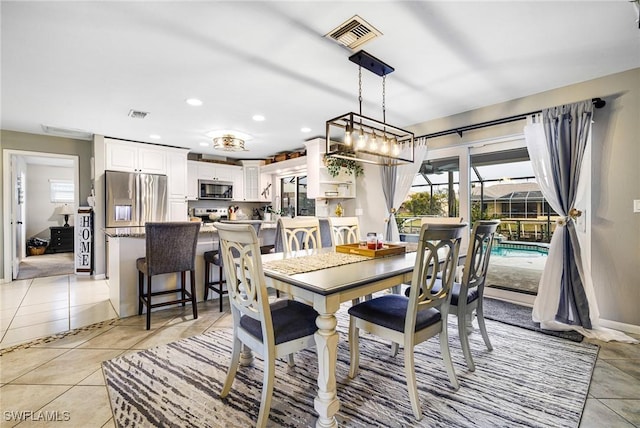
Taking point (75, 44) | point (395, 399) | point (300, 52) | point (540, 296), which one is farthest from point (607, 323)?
point (75, 44)

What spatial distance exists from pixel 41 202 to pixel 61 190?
51 centimetres

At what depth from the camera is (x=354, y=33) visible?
2.05 m

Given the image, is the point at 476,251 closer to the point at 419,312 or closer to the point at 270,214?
the point at 419,312

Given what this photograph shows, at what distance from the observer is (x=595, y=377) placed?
1949 mm

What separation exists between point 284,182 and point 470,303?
199 inches

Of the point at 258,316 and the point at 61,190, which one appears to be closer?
the point at 258,316

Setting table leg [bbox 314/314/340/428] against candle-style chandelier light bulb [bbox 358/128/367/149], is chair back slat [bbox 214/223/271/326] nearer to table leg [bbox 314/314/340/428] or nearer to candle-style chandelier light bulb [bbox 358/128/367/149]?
table leg [bbox 314/314/340/428]

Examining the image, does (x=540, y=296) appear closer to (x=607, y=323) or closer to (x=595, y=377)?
(x=607, y=323)

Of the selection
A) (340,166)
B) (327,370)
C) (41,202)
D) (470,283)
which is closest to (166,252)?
(327,370)

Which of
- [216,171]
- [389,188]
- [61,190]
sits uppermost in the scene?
[216,171]

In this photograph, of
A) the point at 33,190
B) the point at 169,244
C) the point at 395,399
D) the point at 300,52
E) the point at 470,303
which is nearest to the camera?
the point at 395,399

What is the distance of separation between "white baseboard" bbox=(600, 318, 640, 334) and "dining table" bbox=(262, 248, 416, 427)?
228 centimetres

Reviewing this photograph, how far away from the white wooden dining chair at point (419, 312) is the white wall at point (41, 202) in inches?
362

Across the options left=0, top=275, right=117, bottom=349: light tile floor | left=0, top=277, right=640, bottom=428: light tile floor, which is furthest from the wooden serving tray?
left=0, top=275, right=117, bottom=349: light tile floor
